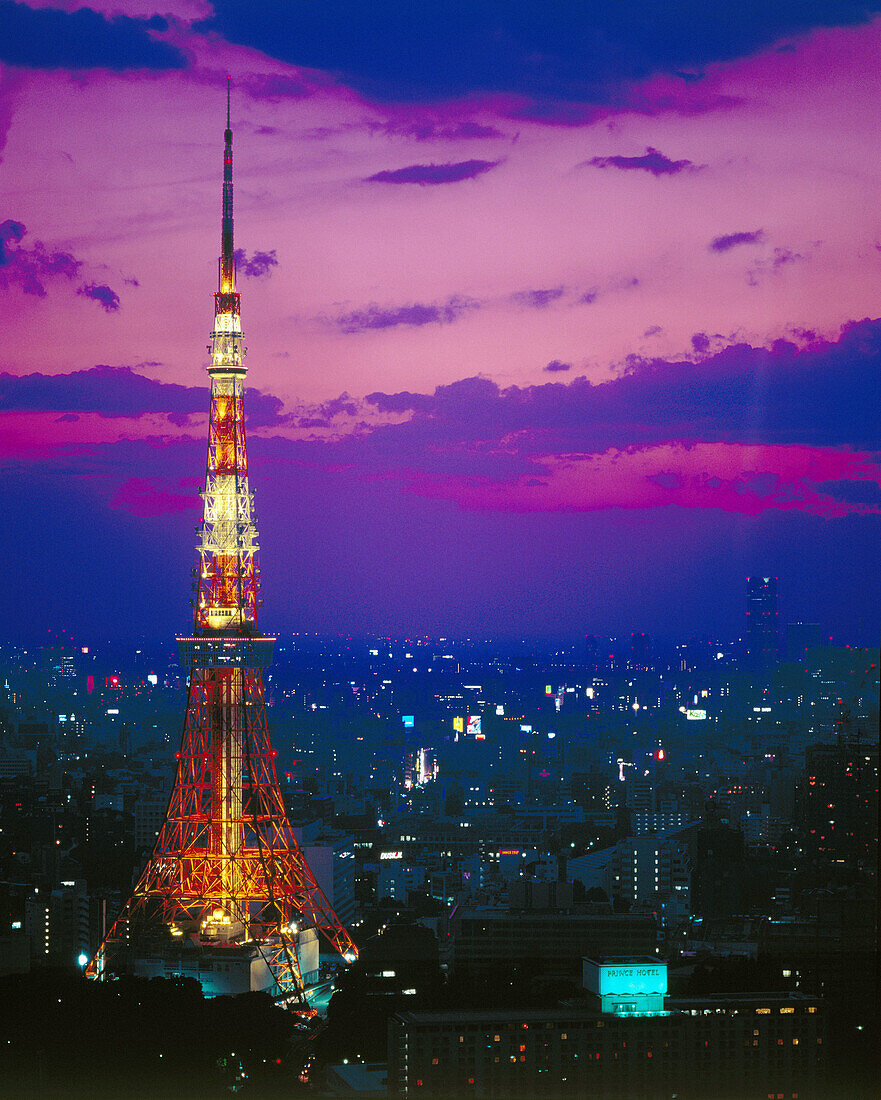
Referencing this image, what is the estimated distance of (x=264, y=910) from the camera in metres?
5.85

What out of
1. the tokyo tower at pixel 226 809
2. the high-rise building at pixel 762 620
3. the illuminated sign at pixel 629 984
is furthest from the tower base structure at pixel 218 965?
the high-rise building at pixel 762 620

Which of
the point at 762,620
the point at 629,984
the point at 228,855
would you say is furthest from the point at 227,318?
the point at 629,984

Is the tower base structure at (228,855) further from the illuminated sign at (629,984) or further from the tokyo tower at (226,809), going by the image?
the illuminated sign at (629,984)

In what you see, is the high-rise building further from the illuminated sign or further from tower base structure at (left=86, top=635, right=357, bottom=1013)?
tower base structure at (left=86, top=635, right=357, bottom=1013)

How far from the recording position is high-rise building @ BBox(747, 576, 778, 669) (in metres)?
5.63

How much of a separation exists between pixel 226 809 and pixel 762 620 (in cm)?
235

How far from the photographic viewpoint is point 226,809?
19.8 feet

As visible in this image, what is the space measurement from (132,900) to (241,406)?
206 cm

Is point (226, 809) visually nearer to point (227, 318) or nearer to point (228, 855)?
point (228, 855)

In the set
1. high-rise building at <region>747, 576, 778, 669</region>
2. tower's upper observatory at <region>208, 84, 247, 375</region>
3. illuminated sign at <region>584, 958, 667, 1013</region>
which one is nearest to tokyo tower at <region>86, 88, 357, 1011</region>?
tower's upper observatory at <region>208, 84, 247, 375</region>

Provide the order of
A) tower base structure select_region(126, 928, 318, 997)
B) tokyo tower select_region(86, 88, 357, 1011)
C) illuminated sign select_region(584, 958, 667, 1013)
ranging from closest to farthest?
illuminated sign select_region(584, 958, 667, 1013) < tower base structure select_region(126, 928, 318, 997) < tokyo tower select_region(86, 88, 357, 1011)

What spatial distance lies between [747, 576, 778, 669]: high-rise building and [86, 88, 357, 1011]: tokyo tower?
193 cm

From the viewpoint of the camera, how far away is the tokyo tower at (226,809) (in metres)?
5.62

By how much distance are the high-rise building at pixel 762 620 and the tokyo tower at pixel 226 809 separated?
1931 millimetres
